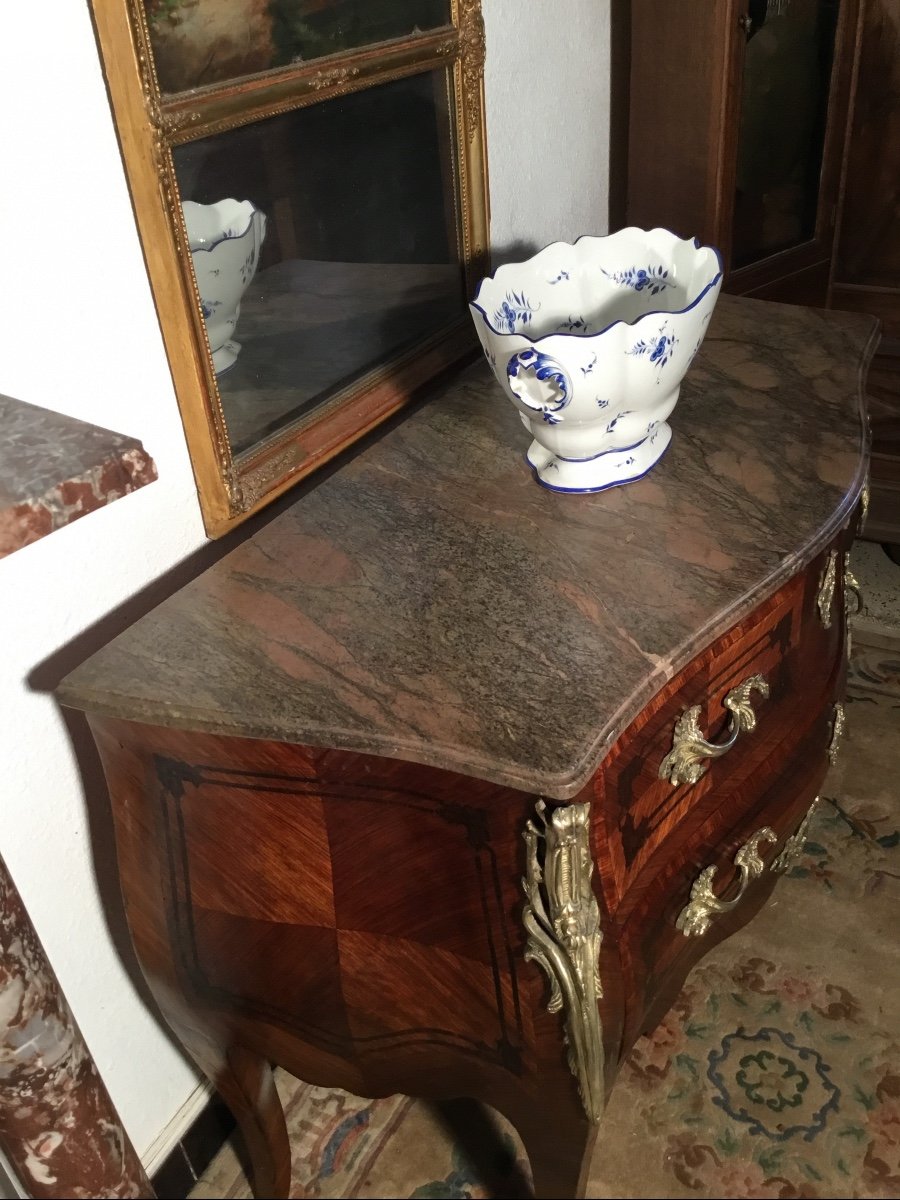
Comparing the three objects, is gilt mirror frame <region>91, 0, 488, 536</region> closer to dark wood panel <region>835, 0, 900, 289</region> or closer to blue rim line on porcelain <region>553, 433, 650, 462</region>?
blue rim line on porcelain <region>553, 433, 650, 462</region>

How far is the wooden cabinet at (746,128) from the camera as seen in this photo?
1484 mm

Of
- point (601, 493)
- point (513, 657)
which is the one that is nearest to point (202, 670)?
point (513, 657)

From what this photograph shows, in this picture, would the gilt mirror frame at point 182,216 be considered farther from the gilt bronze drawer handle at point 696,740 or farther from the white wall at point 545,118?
the gilt bronze drawer handle at point 696,740

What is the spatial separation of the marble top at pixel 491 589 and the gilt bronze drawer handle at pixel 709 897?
10.9 inches

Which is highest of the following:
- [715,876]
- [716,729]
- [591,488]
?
[591,488]

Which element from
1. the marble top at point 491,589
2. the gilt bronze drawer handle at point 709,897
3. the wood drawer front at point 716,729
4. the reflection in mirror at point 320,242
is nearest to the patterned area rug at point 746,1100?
the gilt bronze drawer handle at point 709,897

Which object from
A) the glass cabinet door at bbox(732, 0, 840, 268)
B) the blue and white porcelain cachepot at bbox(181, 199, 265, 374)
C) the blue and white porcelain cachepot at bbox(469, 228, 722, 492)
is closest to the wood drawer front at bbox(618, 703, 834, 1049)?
the blue and white porcelain cachepot at bbox(469, 228, 722, 492)

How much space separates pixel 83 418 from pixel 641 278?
2.00 feet

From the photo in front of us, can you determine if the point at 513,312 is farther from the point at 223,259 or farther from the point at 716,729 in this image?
the point at 716,729

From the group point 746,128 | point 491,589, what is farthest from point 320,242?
point 746,128

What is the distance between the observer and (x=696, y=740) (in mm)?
868

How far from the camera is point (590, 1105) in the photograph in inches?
32.5

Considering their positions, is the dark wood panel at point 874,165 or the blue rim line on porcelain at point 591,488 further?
the dark wood panel at point 874,165

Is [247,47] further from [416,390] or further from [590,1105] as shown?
[590,1105]
